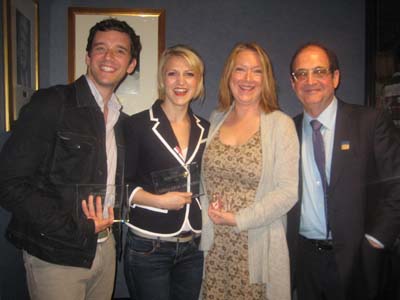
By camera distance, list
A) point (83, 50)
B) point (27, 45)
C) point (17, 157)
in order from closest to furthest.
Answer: point (17, 157) → point (27, 45) → point (83, 50)

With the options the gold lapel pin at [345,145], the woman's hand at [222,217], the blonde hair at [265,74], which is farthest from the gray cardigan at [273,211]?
the gold lapel pin at [345,145]

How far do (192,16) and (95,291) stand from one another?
2.47 meters

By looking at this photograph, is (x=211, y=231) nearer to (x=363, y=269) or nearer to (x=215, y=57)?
(x=363, y=269)

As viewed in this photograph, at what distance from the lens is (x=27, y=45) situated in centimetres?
239

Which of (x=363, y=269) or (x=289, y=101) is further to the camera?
(x=289, y=101)

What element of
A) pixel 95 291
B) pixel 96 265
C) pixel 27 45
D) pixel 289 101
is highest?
pixel 27 45

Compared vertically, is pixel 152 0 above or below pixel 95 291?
above

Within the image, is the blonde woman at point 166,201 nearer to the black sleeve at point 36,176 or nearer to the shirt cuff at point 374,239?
the black sleeve at point 36,176

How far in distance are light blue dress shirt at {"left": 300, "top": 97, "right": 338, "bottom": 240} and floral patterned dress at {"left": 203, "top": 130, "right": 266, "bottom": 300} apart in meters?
0.38

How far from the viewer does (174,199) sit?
191 centimetres

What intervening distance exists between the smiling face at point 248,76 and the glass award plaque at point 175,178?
24.1 inches

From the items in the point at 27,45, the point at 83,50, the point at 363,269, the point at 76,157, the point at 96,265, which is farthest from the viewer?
the point at 83,50

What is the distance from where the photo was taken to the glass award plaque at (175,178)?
1.86 metres

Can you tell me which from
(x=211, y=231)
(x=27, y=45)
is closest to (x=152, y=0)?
(x=27, y=45)
